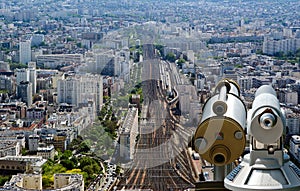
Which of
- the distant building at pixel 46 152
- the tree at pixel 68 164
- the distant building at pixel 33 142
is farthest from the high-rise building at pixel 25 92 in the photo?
the tree at pixel 68 164

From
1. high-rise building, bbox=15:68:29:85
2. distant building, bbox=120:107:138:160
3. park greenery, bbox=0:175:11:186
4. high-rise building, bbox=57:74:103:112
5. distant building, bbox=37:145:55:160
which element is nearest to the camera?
distant building, bbox=120:107:138:160

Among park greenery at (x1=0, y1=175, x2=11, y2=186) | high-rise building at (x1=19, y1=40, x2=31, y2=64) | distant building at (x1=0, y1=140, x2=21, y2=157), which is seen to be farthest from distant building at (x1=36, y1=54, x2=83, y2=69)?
park greenery at (x1=0, y1=175, x2=11, y2=186)

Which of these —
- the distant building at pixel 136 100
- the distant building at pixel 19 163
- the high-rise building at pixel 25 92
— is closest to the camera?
the distant building at pixel 19 163

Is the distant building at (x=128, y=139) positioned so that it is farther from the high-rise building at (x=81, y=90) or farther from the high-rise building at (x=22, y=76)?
the high-rise building at (x=22, y=76)

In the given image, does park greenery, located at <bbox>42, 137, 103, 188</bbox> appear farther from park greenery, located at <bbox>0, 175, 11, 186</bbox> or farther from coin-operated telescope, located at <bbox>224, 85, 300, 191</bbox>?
coin-operated telescope, located at <bbox>224, 85, 300, 191</bbox>

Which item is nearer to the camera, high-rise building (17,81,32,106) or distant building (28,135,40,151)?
distant building (28,135,40,151)

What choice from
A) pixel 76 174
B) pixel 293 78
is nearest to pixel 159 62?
pixel 76 174

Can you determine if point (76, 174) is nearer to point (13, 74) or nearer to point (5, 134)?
point (5, 134)
